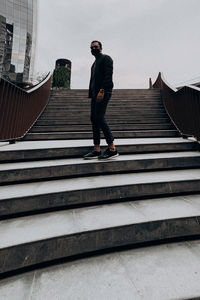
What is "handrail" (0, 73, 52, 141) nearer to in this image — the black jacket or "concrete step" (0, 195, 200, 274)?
the black jacket

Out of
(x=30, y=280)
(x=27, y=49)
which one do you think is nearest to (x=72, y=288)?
(x=30, y=280)

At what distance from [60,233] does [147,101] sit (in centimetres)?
659

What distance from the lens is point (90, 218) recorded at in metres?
1.69

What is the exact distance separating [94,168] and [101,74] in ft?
4.96

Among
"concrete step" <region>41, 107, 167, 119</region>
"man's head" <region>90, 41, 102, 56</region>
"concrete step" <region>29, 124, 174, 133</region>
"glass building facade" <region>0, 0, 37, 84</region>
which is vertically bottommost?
"concrete step" <region>29, 124, 174, 133</region>

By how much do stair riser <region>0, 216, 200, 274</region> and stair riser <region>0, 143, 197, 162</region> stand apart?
1569 millimetres

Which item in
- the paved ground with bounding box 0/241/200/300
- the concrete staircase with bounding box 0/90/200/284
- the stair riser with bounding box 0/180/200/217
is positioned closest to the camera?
the paved ground with bounding box 0/241/200/300

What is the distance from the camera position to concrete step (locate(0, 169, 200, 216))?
1793mm

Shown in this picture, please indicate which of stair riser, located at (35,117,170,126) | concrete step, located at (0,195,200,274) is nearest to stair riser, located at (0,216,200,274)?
concrete step, located at (0,195,200,274)

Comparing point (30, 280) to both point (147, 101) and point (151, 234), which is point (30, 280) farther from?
point (147, 101)

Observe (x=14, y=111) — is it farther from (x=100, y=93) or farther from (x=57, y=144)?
(x=100, y=93)

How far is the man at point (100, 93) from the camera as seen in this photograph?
2.64 meters

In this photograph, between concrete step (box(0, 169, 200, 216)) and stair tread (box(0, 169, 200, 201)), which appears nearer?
concrete step (box(0, 169, 200, 216))

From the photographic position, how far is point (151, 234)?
→ 1.60 meters
